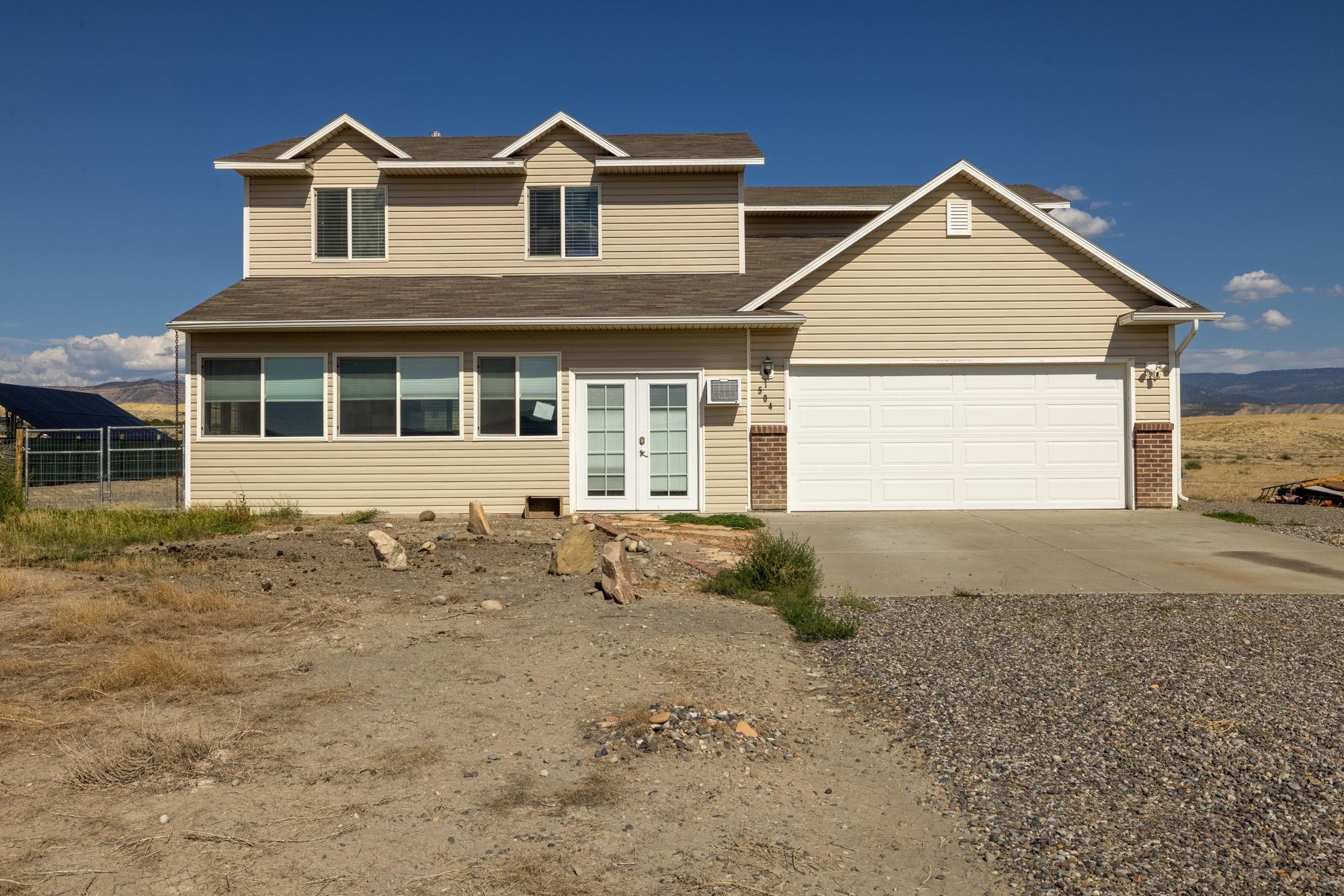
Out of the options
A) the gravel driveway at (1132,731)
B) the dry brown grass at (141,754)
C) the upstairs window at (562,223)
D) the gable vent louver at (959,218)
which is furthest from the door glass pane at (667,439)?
the dry brown grass at (141,754)

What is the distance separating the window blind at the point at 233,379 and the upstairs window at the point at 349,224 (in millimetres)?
2655

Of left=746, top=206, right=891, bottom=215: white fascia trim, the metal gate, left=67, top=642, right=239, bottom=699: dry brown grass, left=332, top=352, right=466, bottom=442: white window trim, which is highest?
left=746, top=206, right=891, bottom=215: white fascia trim

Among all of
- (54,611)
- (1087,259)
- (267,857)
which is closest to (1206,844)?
(267,857)

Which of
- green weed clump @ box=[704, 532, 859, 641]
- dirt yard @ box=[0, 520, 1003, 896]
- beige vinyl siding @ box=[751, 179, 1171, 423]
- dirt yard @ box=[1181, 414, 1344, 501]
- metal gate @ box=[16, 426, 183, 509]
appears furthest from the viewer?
dirt yard @ box=[1181, 414, 1344, 501]

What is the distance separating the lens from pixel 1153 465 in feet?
47.0

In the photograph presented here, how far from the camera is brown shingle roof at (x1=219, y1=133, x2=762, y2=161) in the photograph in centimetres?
1564

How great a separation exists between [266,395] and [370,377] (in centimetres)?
168

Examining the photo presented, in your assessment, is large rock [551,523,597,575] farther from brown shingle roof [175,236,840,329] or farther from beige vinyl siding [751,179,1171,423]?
beige vinyl siding [751,179,1171,423]

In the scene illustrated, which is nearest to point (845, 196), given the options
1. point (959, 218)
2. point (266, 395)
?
point (959, 218)

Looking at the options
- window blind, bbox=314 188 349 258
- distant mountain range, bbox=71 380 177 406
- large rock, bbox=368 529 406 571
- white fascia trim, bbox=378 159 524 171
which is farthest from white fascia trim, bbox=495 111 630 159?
distant mountain range, bbox=71 380 177 406

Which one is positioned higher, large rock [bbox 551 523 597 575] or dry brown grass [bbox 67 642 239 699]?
large rock [bbox 551 523 597 575]

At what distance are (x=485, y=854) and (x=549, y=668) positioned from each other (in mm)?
2430

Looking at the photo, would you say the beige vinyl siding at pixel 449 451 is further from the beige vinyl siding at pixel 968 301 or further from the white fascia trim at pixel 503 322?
the beige vinyl siding at pixel 968 301

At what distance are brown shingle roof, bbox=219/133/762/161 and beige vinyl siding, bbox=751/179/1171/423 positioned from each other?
2.97 meters
